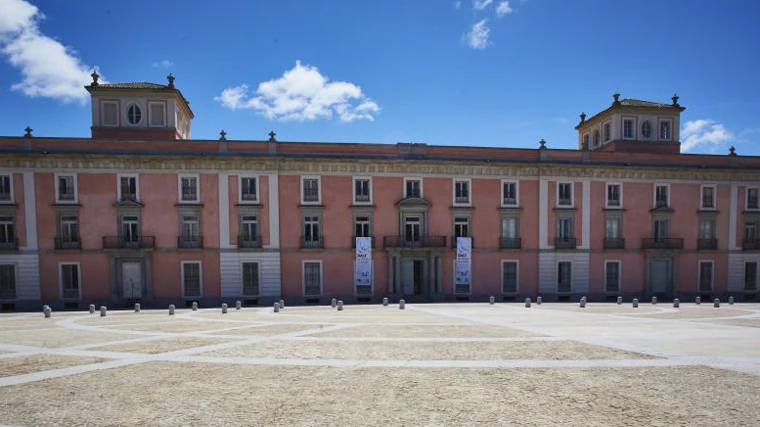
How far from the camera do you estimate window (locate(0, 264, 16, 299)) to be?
2655cm

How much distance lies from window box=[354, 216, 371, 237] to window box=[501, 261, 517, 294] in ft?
34.6

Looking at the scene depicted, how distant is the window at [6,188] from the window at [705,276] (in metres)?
50.1

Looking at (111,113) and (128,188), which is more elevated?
(111,113)

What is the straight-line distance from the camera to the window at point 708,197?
31875 millimetres

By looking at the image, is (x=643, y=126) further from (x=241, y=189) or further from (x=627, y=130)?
(x=241, y=189)

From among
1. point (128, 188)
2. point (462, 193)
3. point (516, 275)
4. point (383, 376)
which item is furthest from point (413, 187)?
point (383, 376)

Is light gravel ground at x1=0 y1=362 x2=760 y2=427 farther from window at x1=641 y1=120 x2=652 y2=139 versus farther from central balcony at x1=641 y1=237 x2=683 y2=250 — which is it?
window at x1=641 y1=120 x2=652 y2=139

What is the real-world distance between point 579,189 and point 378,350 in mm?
25359

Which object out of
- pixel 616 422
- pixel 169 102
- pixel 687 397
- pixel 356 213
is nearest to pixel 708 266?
pixel 356 213

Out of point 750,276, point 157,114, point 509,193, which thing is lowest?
point 750,276

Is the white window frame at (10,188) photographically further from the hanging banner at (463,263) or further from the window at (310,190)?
the hanging banner at (463,263)

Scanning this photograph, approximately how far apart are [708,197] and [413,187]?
23.6 metres

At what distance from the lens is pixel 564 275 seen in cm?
3084

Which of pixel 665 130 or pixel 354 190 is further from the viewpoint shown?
pixel 665 130
